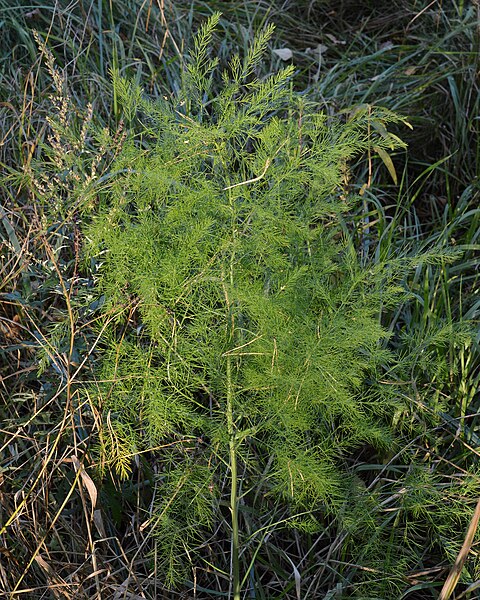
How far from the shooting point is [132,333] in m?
2.18

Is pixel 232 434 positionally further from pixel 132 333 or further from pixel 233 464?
pixel 132 333

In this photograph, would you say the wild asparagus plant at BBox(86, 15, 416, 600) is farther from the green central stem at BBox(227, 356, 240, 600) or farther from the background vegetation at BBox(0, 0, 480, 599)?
the background vegetation at BBox(0, 0, 480, 599)

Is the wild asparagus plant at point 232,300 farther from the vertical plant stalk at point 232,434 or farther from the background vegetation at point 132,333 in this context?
the background vegetation at point 132,333

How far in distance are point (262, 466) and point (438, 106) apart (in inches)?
69.9

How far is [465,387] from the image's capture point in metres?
2.21

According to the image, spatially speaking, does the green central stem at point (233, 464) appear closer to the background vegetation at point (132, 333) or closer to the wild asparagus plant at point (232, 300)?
the wild asparagus plant at point (232, 300)

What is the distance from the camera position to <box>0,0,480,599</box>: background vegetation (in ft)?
6.15

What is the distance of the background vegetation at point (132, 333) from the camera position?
73.9 inches

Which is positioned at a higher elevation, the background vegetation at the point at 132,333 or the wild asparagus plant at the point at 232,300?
the wild asparagus plant at the point at 232,300

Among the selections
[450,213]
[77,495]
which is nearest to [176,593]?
[77,495]

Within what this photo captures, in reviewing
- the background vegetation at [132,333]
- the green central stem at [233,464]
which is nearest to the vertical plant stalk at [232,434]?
the green central stem at [233,464]

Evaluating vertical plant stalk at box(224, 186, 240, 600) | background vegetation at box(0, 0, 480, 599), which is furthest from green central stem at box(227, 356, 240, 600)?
background vegetation at box(0, 0, 480, 599)

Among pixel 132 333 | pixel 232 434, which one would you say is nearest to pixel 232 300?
pixel 232 434

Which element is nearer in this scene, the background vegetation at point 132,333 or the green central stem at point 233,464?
the green central stem at point 233,464
